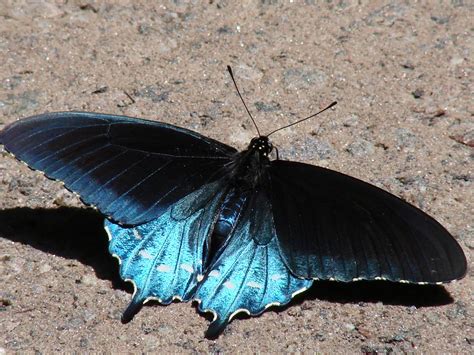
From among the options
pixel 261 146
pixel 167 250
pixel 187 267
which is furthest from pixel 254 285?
pixel 261 146

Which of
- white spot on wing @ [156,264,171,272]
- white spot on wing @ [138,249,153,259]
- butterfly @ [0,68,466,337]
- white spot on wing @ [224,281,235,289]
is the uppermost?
butterfly @ [0,68,466,337]

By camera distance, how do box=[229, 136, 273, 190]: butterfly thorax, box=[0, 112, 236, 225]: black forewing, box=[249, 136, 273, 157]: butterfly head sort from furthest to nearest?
box=[249, 136, 273, 157]: butterfly head, box=[229, 136, 273, 190]: butterfly thorax, box=[0, 112, 236, 225]: black forewing

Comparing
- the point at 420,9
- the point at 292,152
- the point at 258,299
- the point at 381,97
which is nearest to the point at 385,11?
the point at 420,9

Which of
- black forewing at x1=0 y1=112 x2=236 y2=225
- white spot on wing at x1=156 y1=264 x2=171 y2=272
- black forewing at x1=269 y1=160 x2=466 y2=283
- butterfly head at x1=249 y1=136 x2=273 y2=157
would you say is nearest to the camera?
black forewing at x1=269 y1=160 x2=466 y2=283

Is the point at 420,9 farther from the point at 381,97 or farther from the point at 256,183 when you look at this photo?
the point at 256,183

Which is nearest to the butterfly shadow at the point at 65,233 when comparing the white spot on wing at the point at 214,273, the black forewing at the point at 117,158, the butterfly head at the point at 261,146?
the black forewing at the point at 117,158

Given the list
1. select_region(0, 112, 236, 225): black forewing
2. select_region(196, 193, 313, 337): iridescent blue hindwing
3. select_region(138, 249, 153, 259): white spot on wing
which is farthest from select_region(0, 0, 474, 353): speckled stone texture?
select_region(0, 112, 236, 225): black forewing

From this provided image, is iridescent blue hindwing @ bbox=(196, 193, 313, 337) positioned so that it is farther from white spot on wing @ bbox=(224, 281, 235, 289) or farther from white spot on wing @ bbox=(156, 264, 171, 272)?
white spot on wing @ bbox=(156, 264, 171, 272)

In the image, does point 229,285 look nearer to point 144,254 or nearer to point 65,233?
point 144,254
